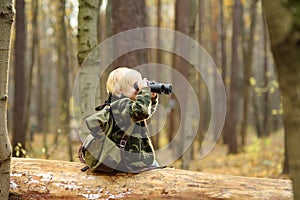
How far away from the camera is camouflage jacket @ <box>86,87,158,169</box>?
4.58m

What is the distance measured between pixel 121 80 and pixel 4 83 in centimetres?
117

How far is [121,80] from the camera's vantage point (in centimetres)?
480

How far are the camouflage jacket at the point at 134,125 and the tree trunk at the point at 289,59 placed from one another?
2.13 metres

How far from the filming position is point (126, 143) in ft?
15.7

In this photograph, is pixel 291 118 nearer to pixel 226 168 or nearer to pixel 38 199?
pixel 38 199

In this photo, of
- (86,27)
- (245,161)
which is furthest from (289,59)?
(245,161)

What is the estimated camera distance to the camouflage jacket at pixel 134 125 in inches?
180

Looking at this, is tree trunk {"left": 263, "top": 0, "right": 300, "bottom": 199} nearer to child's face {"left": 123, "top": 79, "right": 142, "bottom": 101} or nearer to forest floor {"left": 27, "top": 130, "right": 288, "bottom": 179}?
child's face {"left": 123, "top": 79, "right": 142, "bottom": 101}

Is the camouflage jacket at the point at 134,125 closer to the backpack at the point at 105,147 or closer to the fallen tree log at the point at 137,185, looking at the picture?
the backpack at the point at 105,147

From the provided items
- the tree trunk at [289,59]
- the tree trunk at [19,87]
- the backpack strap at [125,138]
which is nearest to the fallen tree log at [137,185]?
the backpack strap at [125,138]

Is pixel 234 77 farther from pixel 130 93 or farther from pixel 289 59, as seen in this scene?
pixel 289 59

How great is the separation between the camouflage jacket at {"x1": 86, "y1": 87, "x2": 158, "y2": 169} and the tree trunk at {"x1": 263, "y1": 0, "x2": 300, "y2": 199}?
2133mm

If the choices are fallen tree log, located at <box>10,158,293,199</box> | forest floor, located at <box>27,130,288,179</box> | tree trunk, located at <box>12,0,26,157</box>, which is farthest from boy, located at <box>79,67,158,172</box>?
tree trunk, located at <box>12,0,26,157</box>

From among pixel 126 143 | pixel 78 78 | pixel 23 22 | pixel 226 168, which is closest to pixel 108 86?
pixel 126 143
